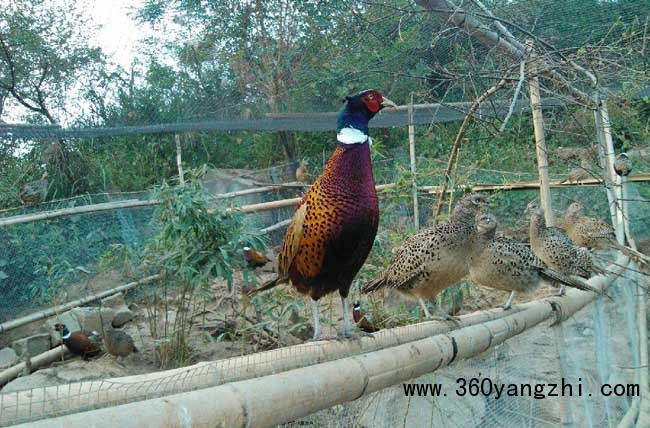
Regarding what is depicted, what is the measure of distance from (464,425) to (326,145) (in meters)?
7.39

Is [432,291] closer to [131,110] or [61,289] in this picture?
[61,289]

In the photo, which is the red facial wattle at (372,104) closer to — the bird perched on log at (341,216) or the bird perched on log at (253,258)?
the bird perched on log at (341,216)

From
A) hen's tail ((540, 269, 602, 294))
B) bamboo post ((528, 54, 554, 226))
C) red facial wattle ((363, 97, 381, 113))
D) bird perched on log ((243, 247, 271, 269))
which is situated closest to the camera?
red facial wattle ((363, 97, 381, 113))

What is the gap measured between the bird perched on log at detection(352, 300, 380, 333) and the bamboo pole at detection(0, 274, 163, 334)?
1.50 m

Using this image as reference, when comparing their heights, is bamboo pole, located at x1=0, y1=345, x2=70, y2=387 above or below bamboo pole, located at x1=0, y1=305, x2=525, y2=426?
below

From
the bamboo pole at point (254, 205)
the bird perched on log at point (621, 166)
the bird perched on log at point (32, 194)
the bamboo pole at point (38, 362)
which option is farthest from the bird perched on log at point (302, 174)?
the bird perched on log at point (621, 166)

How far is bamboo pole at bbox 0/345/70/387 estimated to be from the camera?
4.09m

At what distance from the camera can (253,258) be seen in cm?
480

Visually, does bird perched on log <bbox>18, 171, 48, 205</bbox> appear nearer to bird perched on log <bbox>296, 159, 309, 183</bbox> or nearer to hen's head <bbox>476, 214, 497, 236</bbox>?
bird perched on log <bbox>296, 159, 309, 183</bbox>

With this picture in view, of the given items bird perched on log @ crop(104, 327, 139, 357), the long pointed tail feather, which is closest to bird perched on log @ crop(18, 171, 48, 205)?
bird perched on log @ crop(104, 327, 139, 357)

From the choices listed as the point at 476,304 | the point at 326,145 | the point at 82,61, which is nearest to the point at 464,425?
the point at 476,304

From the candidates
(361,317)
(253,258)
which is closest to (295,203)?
(253,258)

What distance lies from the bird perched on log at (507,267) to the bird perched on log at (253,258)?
6.37 feet

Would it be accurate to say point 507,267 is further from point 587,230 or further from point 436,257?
point 587,230
